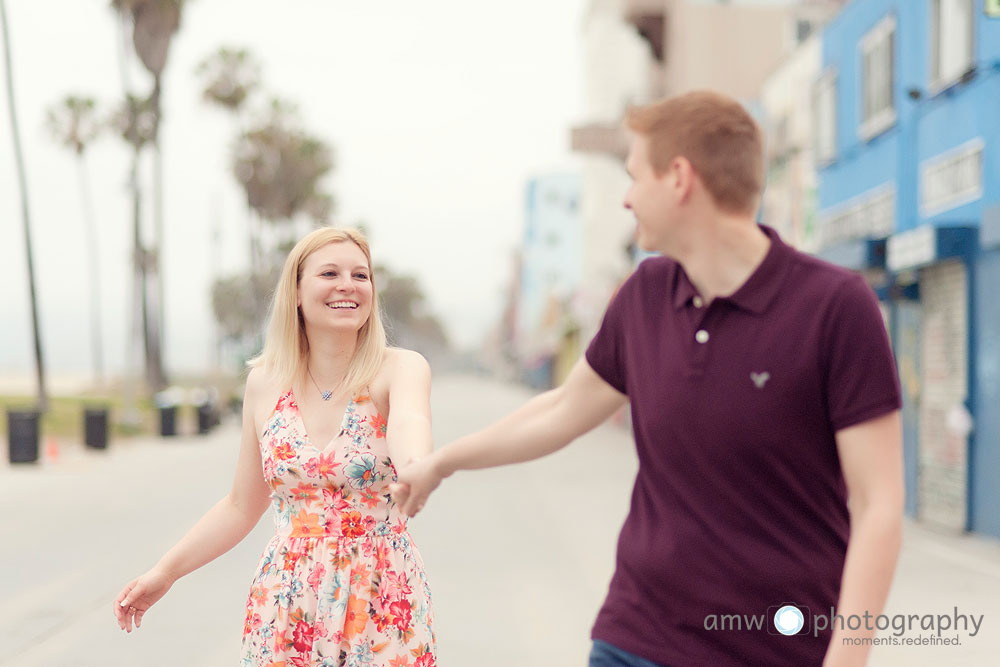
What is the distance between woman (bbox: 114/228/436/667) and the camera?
336 centimetres

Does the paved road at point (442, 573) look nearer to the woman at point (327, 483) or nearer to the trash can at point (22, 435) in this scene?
the trash can at point (22, 435)

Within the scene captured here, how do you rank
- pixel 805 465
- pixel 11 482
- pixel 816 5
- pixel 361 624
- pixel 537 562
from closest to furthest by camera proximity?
pixel 805 465
pixel 361 624
pixel 537 562
pixel 11 482
pixel 816 5

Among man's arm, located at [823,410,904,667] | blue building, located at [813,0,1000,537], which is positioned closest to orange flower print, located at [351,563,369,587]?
man's arm, located at [823,410,904,667]

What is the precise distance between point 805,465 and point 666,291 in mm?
457

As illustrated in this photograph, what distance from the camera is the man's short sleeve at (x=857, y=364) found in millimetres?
2359

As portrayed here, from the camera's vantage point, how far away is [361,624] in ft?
11.0

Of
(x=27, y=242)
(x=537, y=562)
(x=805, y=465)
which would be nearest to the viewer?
(x=805, y=465)

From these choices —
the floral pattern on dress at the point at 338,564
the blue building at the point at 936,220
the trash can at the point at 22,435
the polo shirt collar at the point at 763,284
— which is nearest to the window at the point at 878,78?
the blue building at the point at 936,220

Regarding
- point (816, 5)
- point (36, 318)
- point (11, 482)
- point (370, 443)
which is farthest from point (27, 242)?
point (370, 443)

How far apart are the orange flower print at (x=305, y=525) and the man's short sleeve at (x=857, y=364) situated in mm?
1526

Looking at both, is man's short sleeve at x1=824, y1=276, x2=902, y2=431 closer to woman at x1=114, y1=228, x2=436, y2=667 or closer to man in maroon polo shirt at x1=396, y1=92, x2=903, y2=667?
man in maroon polo shirt at x1=396, y1=92, x2=903, y2=667

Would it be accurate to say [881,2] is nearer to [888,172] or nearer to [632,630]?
[888,172]

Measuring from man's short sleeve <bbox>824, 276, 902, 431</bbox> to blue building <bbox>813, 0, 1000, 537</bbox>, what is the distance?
10645 millimetres

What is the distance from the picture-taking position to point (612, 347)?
275 cm
